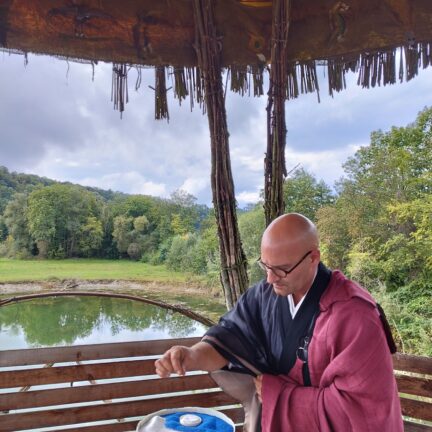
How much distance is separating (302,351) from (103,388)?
3.75 ft

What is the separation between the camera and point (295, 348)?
1.18 metres

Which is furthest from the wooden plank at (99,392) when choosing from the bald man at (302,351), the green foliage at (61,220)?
the green foliage at (61,220)

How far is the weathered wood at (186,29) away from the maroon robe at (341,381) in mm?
1522

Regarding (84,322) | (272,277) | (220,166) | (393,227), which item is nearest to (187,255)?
(84,322)

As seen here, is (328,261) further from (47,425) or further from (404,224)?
(47,425)

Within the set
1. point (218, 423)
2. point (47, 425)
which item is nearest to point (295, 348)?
point (218, 423)

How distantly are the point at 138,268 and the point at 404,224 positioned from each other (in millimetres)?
9417

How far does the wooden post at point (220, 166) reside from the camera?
1.99 meters

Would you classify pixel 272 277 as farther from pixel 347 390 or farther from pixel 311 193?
pixel 311 193

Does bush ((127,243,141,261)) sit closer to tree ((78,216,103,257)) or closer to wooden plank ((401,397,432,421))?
tree ((78,216,103,257))

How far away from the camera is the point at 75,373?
6.01 feet

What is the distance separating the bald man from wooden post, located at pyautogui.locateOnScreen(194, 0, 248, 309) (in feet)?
1.86

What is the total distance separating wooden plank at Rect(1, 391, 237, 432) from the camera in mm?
1747

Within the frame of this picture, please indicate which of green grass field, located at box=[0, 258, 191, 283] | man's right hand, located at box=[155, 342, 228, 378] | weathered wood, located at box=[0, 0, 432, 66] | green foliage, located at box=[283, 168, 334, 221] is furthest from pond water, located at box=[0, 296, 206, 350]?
green foliage, located at box=[283, 168, 334, 221]
